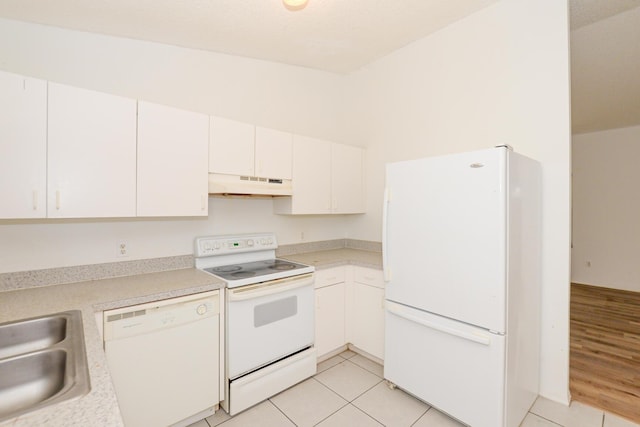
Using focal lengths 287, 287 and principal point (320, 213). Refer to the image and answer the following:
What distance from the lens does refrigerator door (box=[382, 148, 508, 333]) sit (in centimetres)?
164

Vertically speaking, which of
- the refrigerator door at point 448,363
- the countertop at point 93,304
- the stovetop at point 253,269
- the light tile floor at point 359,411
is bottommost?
the light tile floor at point 359,411

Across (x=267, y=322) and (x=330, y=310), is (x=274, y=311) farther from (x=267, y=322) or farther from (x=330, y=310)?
(x=330, y=310)

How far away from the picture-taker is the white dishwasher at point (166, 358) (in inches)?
61.8

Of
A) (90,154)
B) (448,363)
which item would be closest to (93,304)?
(90,154)

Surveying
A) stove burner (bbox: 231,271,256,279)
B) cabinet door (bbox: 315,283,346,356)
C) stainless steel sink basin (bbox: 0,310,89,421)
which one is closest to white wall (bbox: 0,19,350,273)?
stove burner (bbox: 231,271,256,279)

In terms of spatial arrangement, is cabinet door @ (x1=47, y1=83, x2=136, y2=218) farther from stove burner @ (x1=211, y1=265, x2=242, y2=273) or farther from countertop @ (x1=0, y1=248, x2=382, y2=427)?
stove burner @ (x1=211, y1=265, x2=242, y2=273)

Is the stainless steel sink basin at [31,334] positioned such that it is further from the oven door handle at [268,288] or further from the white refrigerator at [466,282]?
the white refrigerator at [466,282]

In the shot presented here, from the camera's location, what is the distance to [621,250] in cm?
482

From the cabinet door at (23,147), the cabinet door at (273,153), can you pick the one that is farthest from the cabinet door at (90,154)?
the cabinet door at (273,153)

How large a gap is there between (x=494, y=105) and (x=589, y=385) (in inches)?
90.8

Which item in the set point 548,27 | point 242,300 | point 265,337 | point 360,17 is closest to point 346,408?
point 265,337

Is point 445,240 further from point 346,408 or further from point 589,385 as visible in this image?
point 589,385

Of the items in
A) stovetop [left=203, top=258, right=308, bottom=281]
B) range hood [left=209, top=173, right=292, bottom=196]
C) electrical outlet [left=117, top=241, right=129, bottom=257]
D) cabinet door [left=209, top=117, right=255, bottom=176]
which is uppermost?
cabinet door [left=209, top=117, right=255, bottom=176]

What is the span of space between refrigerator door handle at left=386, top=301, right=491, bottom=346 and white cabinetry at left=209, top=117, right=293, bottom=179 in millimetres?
1415
